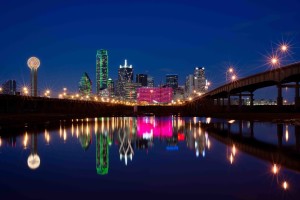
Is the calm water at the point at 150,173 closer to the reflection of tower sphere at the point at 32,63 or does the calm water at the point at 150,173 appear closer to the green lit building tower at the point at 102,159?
the green lit building tower at the point at 102,159

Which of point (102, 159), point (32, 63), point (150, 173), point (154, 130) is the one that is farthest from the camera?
point (32, 63)

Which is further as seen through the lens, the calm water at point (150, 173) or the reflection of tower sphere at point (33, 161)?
the reflection of tower sphere at point (33, 161)

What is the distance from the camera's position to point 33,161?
2130cm

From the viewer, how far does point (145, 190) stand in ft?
46.2

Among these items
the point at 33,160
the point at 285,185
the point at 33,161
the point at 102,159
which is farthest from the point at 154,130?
the point at 285,185

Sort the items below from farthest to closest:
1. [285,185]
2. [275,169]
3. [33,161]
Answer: [33,161]
[275,169]
[285,185]

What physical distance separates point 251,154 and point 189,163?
5.30m

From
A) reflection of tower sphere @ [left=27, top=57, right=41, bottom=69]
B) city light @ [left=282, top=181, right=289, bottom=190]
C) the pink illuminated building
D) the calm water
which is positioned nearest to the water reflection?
the calm water

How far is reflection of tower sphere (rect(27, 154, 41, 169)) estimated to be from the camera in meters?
19.6

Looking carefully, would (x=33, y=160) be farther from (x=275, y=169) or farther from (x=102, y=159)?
(x=275, y=169)

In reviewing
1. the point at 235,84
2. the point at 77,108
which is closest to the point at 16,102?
the point at 77,108

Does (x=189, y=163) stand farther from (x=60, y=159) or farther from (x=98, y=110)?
(x=98, y=110)

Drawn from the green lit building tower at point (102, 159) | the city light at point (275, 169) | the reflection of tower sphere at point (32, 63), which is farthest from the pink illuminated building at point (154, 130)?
the reflection of tower sphere at point (32, 63)

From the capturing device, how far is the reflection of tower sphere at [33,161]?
1959cm
